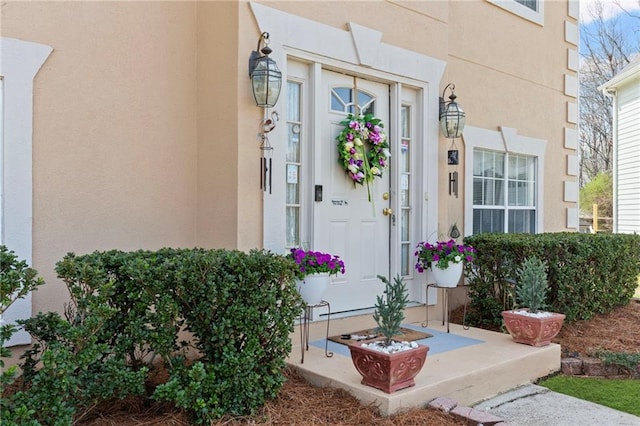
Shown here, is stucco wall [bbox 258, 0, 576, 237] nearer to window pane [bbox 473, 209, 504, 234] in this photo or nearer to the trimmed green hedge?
window pane [bbox 473, 209, 504, 234]

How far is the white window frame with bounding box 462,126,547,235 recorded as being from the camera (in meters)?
6.63

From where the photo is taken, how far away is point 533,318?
4414 mm

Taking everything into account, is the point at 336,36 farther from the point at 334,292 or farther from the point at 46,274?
the point at 46,274

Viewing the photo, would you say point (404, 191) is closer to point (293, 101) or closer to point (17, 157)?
point (293, 101)

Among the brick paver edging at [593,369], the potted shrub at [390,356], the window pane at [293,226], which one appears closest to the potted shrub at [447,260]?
the brick paver edging at [593,369]

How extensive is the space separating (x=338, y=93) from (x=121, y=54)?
1970mm

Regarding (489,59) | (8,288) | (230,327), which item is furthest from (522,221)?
(8,288)

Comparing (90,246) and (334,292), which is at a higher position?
(90,246)

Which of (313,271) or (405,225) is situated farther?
(405,225)

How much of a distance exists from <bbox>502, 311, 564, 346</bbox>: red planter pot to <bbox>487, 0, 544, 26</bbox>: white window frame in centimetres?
462

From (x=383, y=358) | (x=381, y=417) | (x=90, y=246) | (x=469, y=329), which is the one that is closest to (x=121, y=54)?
(x=90, y=246)

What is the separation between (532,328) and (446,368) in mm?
1126

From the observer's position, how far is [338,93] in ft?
16.3

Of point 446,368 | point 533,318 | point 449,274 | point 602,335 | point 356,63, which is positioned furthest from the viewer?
point 602,335
